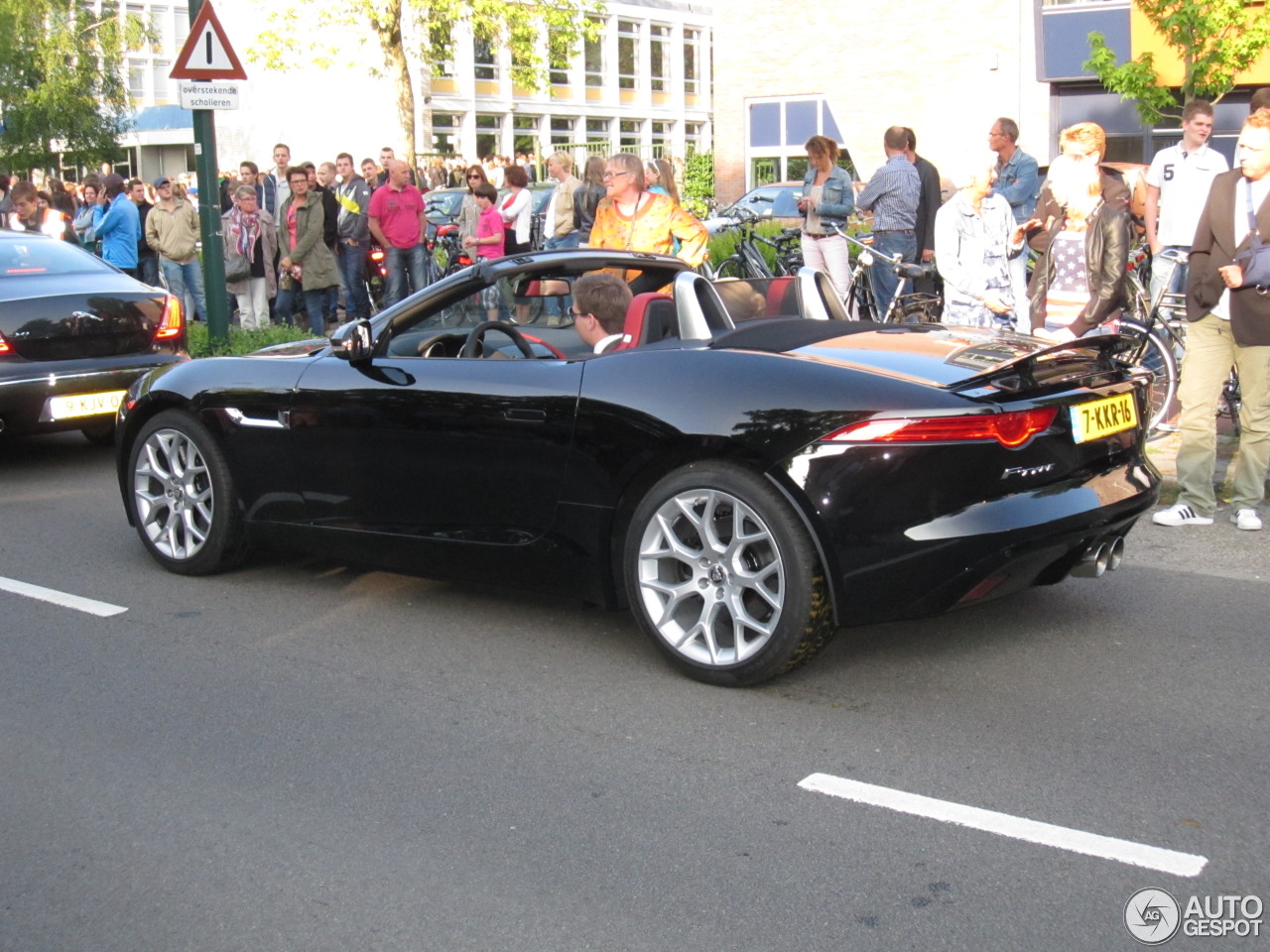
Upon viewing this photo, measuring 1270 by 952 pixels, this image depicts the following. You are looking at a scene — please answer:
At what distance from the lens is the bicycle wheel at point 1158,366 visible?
856 cm

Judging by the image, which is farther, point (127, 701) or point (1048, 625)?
point (1048, 625)

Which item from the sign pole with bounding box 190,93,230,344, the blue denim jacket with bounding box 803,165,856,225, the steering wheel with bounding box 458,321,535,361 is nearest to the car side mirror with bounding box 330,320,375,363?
the steering wheel with bounding box 458,321,535,361

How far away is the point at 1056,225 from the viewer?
25.6 ft

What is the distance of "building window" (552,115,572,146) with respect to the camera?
2645 inches

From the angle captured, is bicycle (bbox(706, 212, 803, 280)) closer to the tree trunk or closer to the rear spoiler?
the rear spoiler

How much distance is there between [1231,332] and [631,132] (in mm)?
66399

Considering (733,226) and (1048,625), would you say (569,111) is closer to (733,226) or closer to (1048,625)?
(733,226)

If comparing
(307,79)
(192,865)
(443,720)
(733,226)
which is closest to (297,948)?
(192,865)

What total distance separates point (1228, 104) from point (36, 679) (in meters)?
27.7

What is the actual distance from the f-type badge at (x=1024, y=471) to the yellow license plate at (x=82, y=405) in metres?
6.19

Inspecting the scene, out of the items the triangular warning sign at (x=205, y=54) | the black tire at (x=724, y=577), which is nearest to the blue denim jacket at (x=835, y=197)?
the triangular warning sign at (x=205, y=54)

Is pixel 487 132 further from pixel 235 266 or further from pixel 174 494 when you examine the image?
pixel 174 494

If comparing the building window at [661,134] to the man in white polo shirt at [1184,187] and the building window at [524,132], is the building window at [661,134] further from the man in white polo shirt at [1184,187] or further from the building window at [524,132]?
the man in white polo shirt at [1184,187]

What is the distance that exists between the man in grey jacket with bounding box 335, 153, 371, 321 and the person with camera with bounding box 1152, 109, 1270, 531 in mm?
10173
